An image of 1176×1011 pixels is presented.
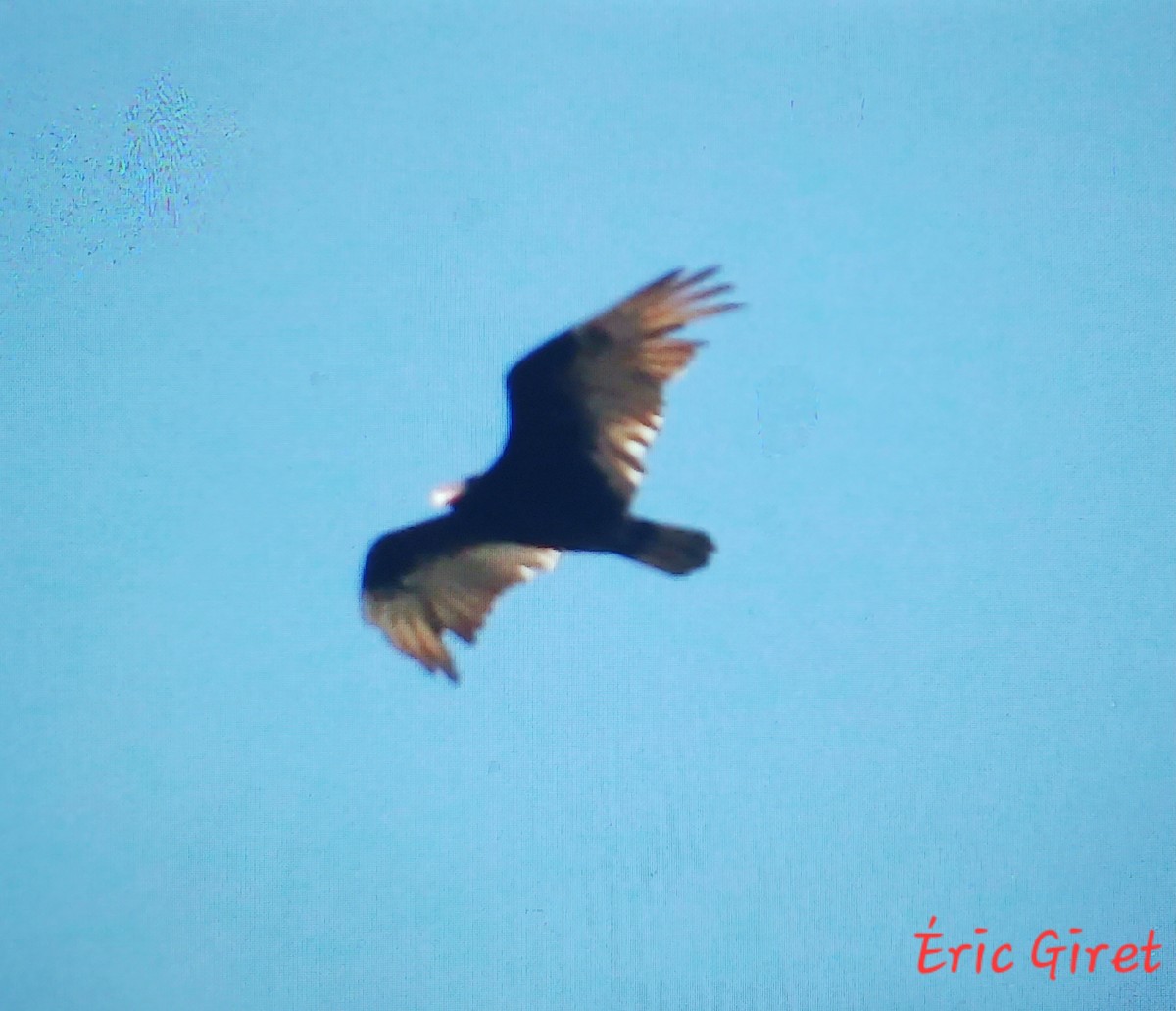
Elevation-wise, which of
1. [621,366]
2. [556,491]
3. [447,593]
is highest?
[621,366]

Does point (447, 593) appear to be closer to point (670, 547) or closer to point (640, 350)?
point (670, 547)

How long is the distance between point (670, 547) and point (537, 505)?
0.65 ft

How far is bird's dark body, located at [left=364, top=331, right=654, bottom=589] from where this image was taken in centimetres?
147

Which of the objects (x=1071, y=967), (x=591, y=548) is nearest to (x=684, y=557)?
(x=591, y=548)

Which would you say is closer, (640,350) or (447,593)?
(640,350)

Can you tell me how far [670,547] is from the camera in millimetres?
1466

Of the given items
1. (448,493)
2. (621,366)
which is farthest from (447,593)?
(621,366)

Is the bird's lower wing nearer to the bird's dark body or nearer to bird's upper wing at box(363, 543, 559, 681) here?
the bird's dark body

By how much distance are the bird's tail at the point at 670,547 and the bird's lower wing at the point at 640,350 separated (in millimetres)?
122

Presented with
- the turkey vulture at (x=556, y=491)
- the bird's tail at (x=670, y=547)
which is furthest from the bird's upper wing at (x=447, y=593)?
the bird's tail at (x=670, y=547)

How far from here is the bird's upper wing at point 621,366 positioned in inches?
55.6

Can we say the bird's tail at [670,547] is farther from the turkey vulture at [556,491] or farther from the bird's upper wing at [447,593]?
the bird's upper wing at [447,593]

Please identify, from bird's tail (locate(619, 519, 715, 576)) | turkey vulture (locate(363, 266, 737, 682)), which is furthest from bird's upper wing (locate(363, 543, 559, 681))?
bird's tail (locate(619, 519, 715, 576))

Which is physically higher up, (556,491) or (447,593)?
(556,491)
